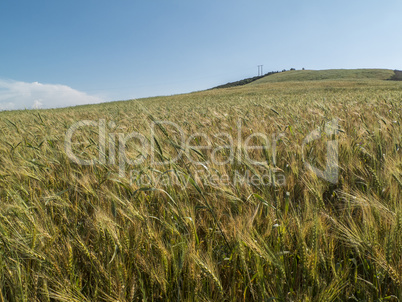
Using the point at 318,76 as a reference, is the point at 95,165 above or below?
below

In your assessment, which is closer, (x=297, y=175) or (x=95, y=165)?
(x=297, y=175)

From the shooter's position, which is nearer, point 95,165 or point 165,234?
point 165,234

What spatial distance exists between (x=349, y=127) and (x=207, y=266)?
253 centimetres

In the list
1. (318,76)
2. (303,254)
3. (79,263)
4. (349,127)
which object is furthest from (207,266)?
(318,76)

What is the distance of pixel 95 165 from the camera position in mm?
1584

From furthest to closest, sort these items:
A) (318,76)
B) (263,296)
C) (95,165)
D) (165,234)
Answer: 1. (318,76)
2. (95,165)
3. (165,234)
4. (263,296)

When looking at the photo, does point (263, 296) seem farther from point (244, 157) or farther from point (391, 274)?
point (244, 157)

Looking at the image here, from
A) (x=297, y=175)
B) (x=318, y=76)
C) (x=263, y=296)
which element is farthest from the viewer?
(x=318, y=76)

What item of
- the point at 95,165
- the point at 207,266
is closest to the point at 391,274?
the point at 207,266

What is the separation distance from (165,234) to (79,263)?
0.36m

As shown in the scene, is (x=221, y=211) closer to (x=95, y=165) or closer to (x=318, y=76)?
(x=95, y=165)

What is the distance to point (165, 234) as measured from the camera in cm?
108

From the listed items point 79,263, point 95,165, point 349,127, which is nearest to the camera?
point 79,263

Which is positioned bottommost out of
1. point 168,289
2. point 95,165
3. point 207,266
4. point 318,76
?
point 168,289
